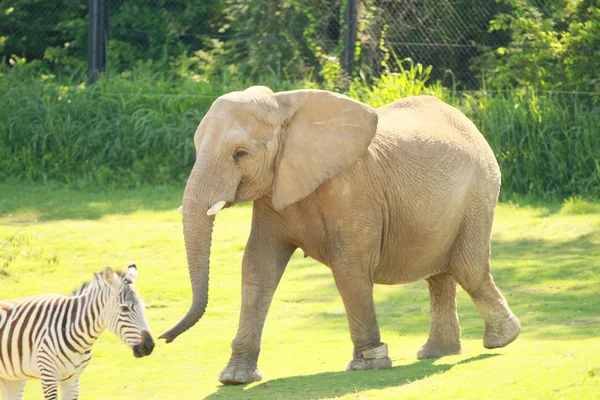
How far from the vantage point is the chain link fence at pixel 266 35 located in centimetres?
1900

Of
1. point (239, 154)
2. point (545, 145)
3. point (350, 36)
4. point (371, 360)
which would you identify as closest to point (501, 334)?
point (371, 360)

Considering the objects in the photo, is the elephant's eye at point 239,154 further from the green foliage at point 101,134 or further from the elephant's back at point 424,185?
the green foliage at point 101,134

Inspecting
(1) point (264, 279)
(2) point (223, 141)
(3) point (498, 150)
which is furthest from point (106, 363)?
(3) point (498, 150)

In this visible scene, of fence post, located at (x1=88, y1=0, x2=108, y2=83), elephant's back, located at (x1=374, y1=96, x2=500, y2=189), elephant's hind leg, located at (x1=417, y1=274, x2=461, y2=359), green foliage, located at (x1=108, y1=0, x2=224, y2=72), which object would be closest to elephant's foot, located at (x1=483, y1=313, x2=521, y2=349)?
elephant's hind leg, located at (x1=417, y1=274, x2=461, y2=359)

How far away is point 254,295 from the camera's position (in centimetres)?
939

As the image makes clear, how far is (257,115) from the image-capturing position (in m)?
9.03

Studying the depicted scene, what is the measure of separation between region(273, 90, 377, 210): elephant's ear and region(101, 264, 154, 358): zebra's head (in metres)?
1.42

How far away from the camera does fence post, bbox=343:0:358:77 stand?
18578 mm

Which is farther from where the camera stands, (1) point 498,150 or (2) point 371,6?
(2) point 371,6

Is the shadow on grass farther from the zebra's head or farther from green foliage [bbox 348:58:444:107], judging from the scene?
green foliage [bbox 348:58:444:107]

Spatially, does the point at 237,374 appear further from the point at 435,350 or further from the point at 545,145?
the point at 545,145

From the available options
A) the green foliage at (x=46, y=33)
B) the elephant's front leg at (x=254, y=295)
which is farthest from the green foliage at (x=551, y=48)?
the elephant's front leg at (x=254, y=295)

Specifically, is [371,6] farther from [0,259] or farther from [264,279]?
Answer: [264,279]

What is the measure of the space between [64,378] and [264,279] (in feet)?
5.85
